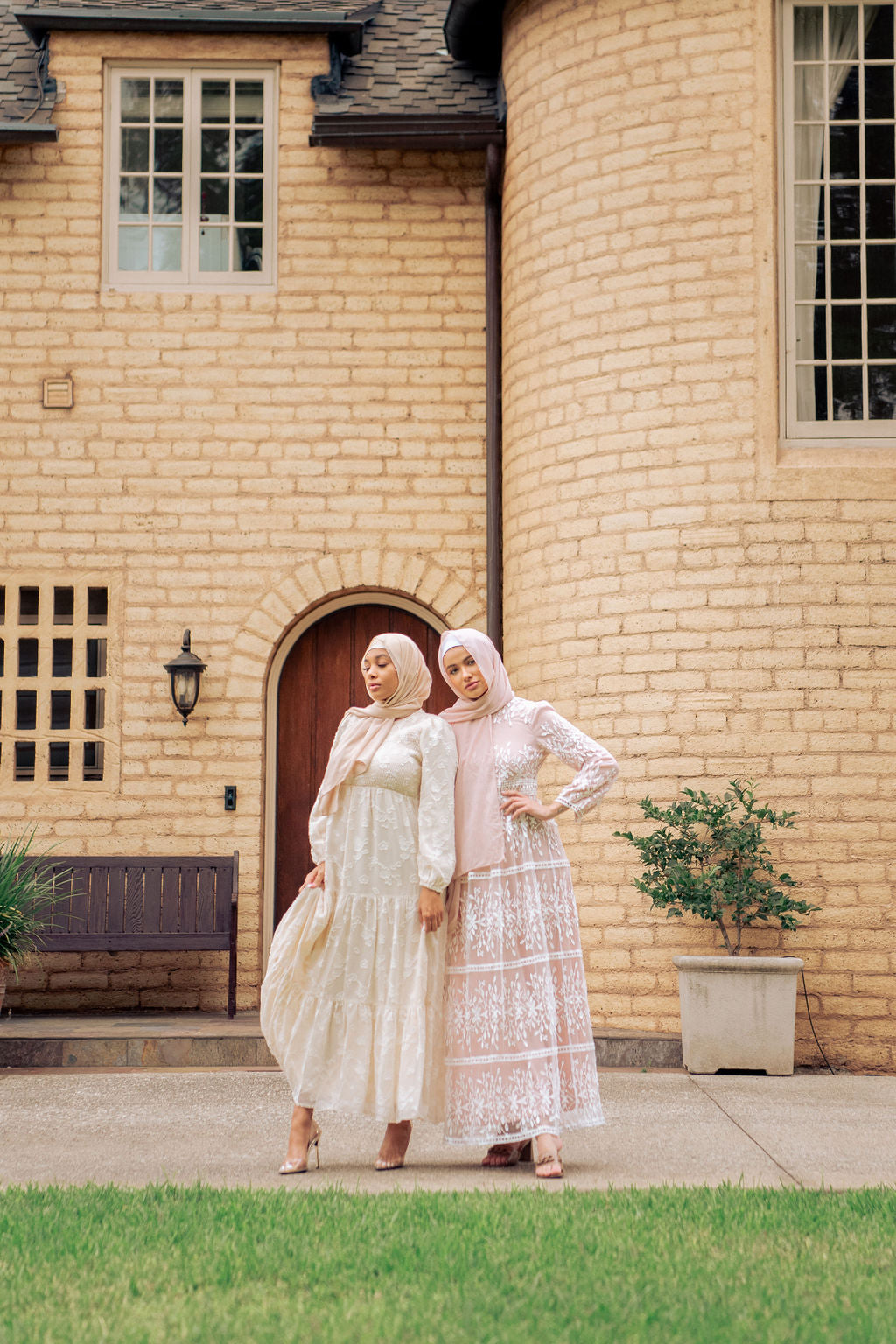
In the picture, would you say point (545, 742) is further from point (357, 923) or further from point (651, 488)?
point (651, 488)

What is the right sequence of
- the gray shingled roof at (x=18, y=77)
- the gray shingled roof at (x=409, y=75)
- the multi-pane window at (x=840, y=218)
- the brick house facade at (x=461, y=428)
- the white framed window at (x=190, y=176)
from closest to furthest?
1. the brick house facade at (x=461, y=428)
2. the multi-pane window at (x=840, y=218)
3. the gray shingled roof at (x=409, y=75)
4. the gray shingled roof at (x=18, y=77)
5. the white framed window at (x=190, y=176)

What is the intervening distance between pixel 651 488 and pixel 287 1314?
17.4 feet

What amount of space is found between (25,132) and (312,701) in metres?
3.95

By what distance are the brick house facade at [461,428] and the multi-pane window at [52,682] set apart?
0.04 metres

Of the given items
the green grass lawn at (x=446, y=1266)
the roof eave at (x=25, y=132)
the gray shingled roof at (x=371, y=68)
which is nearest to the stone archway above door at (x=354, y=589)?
the gray shingled roof at (x=371, y=68)

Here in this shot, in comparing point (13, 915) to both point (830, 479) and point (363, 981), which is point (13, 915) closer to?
point (363, 981)

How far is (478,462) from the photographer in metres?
9.17

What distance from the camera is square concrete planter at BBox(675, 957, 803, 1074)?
686 cm

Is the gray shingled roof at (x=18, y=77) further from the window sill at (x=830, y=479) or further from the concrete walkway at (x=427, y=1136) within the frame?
the concrete walkway at (x=427, y=1136)

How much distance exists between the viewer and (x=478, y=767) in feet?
16.1

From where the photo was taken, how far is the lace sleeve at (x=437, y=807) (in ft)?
15.3

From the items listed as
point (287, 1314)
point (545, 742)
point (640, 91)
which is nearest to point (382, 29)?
point (640, 91)

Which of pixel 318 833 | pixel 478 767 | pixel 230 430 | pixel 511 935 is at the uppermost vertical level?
pixel 230 430

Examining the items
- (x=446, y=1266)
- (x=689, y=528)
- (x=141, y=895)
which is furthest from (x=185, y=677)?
(x=446, y=1266)
